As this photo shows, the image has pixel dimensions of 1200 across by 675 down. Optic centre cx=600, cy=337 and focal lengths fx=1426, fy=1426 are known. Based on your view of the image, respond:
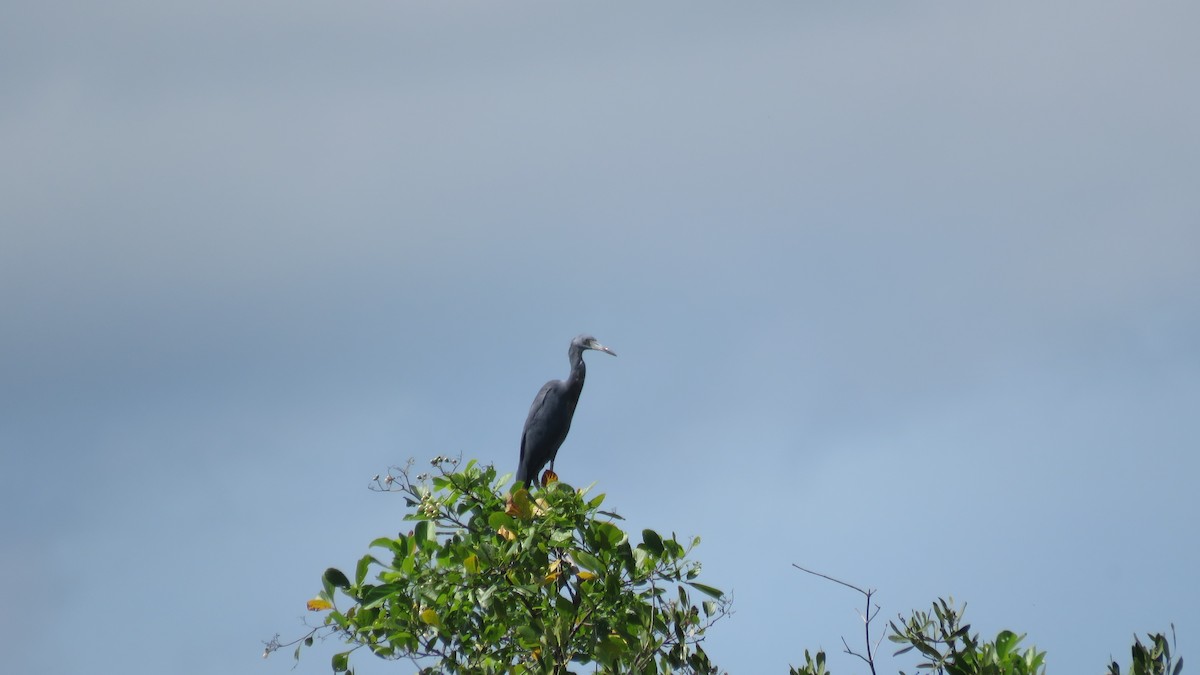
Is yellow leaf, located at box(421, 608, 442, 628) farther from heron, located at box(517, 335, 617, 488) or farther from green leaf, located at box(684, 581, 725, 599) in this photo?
heron, located at box(517, 335, 617, 488)

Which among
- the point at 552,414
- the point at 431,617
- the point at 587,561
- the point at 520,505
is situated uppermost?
the point at 552,414

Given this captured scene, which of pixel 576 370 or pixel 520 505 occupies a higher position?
pixel 576 370

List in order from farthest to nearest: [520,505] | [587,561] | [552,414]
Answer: [552,414] < [520,505] < [587,561]

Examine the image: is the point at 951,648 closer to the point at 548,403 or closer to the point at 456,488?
the point at 456,488

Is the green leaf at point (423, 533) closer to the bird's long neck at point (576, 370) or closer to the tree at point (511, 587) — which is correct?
the tree at point (511, 587)

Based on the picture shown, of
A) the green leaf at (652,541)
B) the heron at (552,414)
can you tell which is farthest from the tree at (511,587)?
the heron at (552,414)

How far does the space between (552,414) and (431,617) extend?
554cm

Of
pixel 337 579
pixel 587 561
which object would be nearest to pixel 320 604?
pixel 337 579

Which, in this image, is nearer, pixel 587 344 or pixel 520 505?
pixel 520 505

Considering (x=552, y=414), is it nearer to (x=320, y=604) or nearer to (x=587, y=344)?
(x=587, y=344)

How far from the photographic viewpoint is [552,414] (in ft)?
43.7

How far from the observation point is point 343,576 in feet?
26.5

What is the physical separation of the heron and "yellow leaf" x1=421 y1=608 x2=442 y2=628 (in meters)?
5.34

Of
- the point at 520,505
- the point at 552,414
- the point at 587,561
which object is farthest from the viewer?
the point at 552,414
